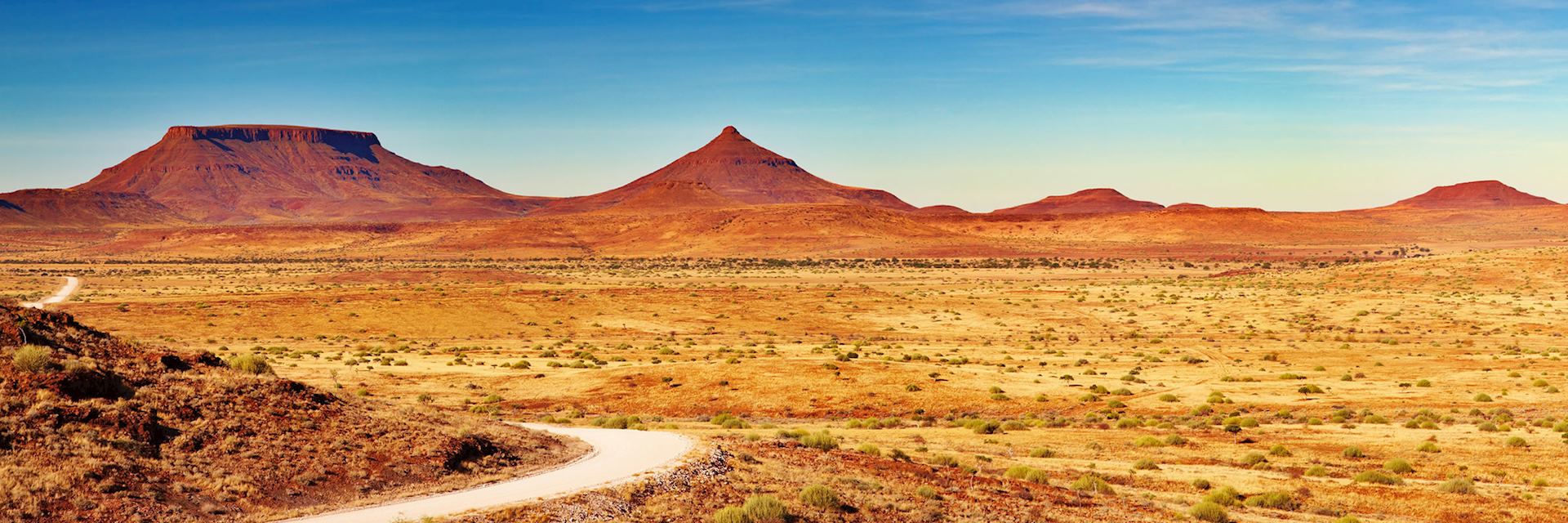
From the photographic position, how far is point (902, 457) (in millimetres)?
23688

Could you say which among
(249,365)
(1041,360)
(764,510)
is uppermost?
(249,365)

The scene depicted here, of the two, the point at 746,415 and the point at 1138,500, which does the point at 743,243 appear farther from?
the point at 1138,500

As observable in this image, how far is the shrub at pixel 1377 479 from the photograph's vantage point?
2218 centimetres

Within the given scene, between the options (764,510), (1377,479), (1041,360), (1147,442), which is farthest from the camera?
(1041,360)

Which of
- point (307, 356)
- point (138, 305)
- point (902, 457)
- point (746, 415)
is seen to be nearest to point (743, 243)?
point (138, 305)

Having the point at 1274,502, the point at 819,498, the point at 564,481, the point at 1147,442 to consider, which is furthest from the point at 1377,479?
the point at 564,481

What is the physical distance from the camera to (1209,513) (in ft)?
61.8

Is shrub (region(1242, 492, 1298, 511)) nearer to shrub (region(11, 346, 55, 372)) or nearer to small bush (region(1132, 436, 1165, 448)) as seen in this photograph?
small bush (region(1132, 436, 1165, 448))

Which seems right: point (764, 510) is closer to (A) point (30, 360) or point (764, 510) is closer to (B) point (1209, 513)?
(B) point (1209, 513)

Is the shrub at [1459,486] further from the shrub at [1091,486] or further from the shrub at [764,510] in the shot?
the shrub at [764,510]

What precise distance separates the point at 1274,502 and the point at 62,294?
82.7 meters

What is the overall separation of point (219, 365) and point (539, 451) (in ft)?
21.3

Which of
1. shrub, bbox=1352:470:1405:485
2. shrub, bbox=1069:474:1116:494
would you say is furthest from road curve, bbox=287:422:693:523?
shrub, bbox=1352:470:1405:485

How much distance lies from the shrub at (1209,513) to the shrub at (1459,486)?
534 cm
